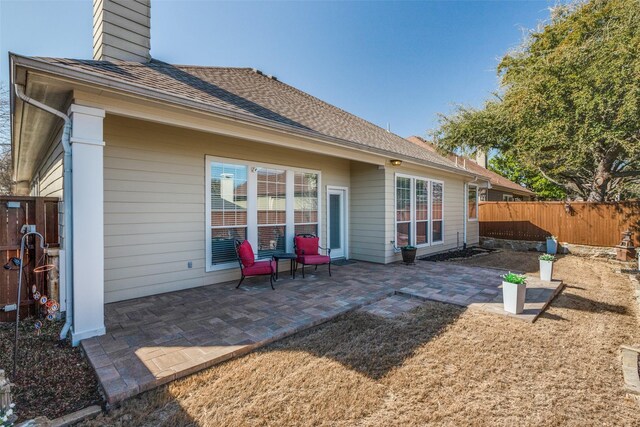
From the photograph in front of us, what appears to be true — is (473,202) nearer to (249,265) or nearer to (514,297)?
(514,297)

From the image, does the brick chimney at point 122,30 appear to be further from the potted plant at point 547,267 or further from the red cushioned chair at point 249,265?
the potted plant at point 547,267

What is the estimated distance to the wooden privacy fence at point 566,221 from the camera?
1006cm

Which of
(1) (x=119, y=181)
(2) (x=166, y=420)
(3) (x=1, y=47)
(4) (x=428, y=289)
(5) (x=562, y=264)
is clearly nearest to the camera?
(2) (x=166, y=420)

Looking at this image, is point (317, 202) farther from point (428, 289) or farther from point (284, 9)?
point (284, 9)

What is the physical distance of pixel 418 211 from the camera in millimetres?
8922

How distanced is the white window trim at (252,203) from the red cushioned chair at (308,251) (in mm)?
283

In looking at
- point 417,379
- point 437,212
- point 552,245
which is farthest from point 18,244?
point 552,245

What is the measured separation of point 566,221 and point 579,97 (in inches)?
170

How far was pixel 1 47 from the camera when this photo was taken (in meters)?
9.13

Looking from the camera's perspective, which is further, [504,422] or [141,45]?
[141,45]

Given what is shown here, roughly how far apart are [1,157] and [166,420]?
18132mm

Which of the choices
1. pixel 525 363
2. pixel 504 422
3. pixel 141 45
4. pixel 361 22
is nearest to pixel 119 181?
pixel 141 45

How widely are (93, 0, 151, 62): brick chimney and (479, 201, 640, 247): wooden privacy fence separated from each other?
13.7 metres

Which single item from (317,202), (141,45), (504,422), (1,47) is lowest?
(504,422)
